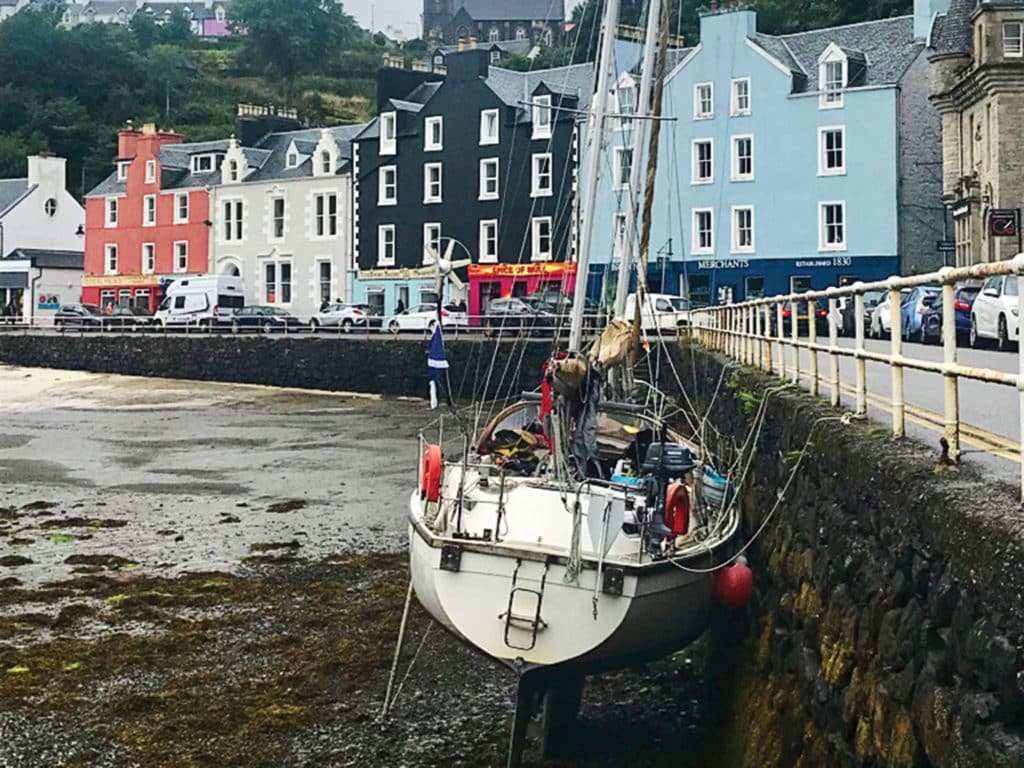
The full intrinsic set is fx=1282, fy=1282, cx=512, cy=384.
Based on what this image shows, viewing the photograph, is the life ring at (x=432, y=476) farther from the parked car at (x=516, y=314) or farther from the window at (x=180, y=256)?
the window at (x=180, y=256)

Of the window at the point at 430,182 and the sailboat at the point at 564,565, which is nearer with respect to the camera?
the sailboat at the point at 564,565

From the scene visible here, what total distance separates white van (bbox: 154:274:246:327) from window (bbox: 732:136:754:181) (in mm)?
21705

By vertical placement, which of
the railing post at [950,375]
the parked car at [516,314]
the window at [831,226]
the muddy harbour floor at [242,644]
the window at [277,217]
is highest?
the window at [277,217]

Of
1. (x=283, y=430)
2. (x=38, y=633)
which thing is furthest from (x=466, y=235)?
(x=38, y=633)

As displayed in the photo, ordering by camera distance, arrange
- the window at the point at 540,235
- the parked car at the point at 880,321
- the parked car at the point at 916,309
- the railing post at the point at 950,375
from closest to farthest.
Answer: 1. the railing post at the point at 950,375
2. the parked car at the point at 916,309
3. the parked car at the point at 880,321
4. the window at the point at 540,235

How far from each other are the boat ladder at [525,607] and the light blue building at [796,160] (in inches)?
1468

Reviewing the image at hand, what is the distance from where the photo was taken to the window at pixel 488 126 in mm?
55594

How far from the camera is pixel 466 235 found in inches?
2196

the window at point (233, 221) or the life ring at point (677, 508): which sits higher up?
the window at point (233, 221)

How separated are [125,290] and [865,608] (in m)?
65.9

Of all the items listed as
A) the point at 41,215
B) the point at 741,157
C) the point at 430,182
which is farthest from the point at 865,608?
the point at 41,215

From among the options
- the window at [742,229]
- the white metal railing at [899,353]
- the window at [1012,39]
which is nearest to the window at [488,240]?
the window at [742,229]

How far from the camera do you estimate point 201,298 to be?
56719mm

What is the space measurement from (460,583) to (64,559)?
8.83 meters
